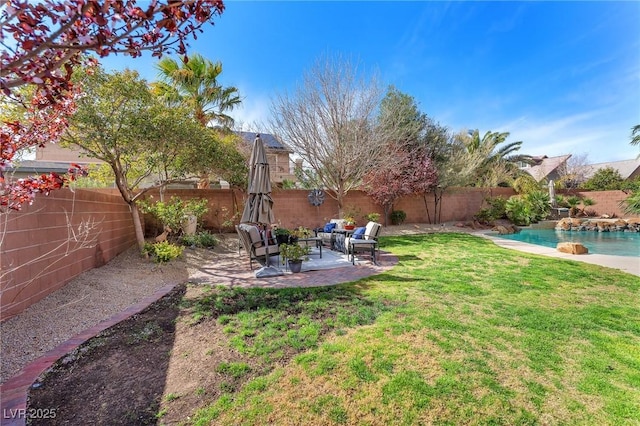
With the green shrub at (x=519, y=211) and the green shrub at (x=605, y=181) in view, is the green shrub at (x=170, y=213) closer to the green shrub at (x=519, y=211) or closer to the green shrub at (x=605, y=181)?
the green shrub at (x=519, y=211)

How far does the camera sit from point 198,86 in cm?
1502

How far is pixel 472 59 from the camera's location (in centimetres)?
1243

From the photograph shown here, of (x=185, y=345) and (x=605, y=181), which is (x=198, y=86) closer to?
(x=185, y=345)

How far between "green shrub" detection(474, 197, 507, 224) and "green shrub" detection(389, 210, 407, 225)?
5.51 metres

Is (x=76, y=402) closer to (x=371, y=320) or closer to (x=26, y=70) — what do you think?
Answer: (x=26, y=70)

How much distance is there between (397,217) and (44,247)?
16.7 metres

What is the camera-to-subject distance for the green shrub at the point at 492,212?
19250 millimetres

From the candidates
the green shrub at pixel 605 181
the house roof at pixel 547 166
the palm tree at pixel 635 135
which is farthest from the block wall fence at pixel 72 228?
the house roof at pixel 547 166

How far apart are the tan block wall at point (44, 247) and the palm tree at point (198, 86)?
8.83 metres

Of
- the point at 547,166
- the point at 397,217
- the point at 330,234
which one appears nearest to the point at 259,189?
the point at 330,234

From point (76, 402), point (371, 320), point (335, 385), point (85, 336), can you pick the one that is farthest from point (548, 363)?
point (85, 336)

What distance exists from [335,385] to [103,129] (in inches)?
300

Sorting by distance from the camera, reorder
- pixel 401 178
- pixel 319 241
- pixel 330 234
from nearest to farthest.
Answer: pixel 319 241 < pixel 330 234 < pixel 401 178

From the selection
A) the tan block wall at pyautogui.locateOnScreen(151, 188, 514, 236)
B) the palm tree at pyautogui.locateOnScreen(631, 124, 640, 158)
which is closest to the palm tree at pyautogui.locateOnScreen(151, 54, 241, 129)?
the tan block wall at pyautogui.locateOnScreen(151, 188, 514, 236)
